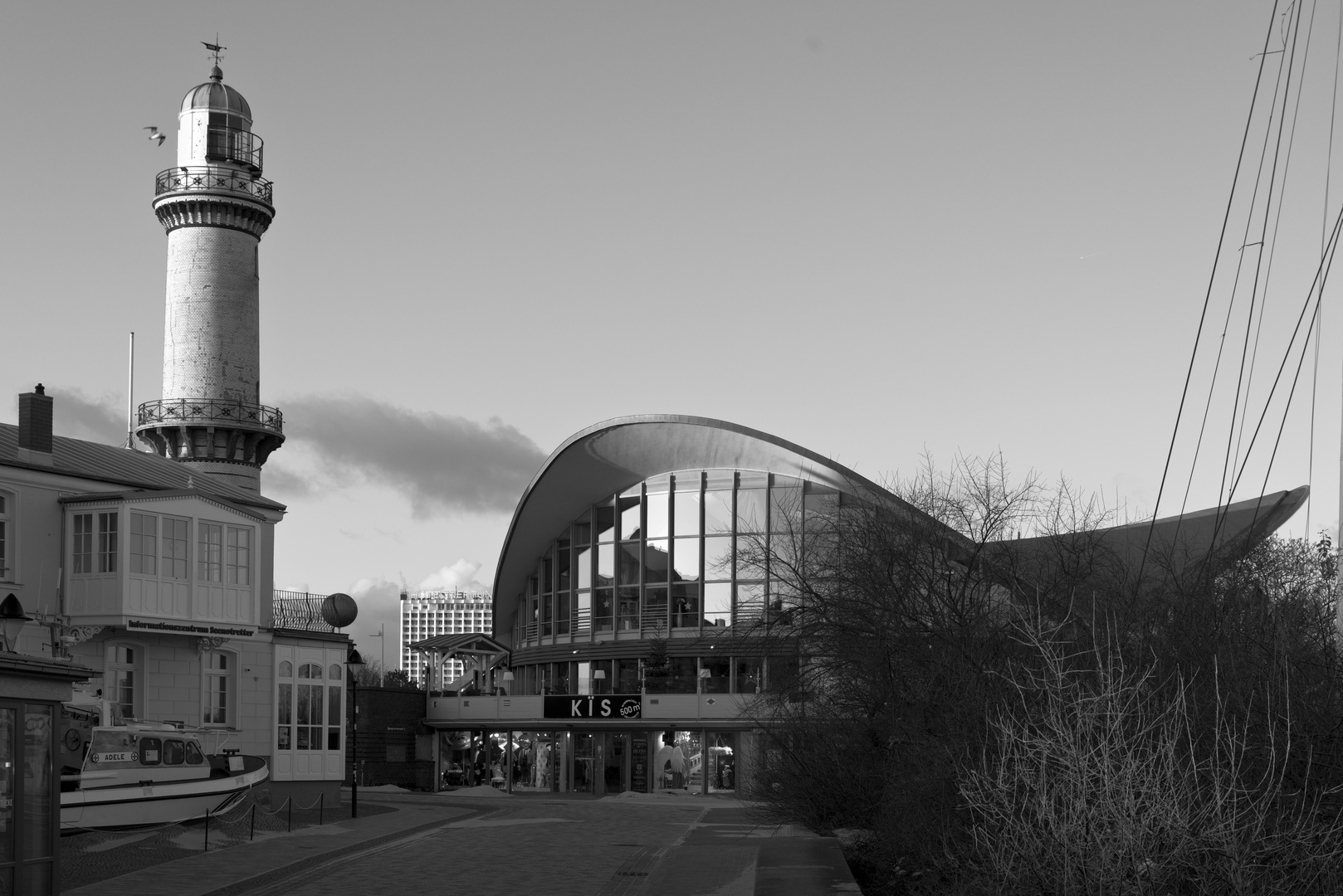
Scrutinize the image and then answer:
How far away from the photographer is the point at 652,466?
57125mm

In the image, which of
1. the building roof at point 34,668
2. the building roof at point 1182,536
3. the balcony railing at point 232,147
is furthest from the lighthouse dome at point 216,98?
the building roof at point 34,668

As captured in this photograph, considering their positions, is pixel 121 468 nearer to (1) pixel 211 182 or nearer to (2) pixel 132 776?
(2) pixel 132 776

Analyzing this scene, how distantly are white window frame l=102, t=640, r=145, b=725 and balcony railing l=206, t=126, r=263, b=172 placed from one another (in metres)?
23.4

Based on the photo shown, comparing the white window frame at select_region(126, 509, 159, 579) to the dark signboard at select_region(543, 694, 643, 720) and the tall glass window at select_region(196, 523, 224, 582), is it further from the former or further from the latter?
the dark signboard at select_region(543, 694, 643, 720)

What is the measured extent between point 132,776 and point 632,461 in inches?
1251

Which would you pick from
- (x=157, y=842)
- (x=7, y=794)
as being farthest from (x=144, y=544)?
(x=7, y=794)

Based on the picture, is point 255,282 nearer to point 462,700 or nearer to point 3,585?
point 462,700

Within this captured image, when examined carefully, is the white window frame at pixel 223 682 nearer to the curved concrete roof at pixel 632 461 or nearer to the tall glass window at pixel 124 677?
the tall glass window at pixel 124 677

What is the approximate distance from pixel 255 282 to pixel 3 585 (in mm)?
21684

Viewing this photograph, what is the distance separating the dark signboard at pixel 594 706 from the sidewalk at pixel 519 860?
17.1m

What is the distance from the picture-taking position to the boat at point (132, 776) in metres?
25.5

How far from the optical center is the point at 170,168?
4991cm

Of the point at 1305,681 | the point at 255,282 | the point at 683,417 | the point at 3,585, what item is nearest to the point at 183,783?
the point at 3,585

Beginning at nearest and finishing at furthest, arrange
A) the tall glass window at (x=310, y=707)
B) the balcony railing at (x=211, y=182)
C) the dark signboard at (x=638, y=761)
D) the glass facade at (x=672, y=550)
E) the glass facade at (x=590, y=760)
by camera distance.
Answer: the tall glass window at (x=310, y=707) → the balcony railing at (x=211, y=182) → the glass facade at (x=590, y=760) → the dark signboard at (x=638, y=761) → the glass facade at (x=672, y=550)
